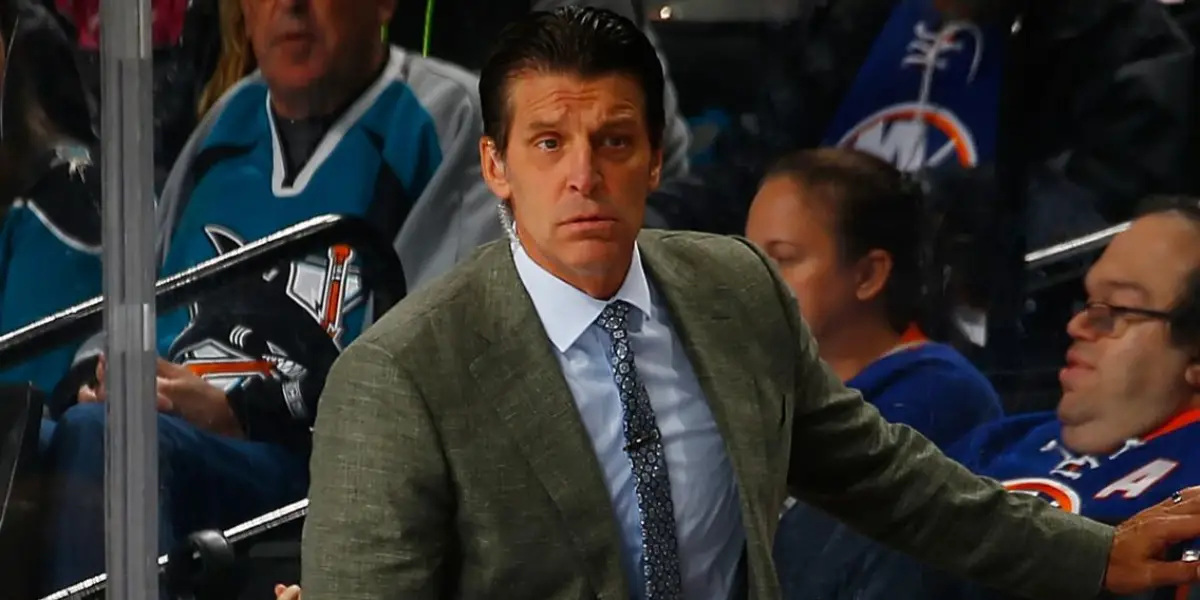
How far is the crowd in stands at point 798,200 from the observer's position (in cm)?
216

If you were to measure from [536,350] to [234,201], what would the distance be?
3.32 feet

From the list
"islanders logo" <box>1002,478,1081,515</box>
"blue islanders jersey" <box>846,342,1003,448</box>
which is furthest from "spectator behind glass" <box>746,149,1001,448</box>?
"islanders logo" <box>1002,478,1081,515</box>

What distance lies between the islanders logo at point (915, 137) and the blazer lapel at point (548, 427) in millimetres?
987

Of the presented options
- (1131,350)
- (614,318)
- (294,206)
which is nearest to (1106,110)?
(1131,350)

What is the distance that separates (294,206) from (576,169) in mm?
940

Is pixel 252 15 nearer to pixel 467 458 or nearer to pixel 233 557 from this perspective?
pixel 233 557

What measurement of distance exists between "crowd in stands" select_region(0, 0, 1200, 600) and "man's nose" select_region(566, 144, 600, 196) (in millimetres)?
806

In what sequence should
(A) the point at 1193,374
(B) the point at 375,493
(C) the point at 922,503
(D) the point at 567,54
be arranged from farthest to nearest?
1. (A) the point at 1193,374
2. (C) the point at 922,503
3. (D) the point at 567,54
4. (B) the point at 375,493

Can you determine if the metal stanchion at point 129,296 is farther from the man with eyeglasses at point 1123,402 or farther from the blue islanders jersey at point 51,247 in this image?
the man with eyeglasses at point 1123,402

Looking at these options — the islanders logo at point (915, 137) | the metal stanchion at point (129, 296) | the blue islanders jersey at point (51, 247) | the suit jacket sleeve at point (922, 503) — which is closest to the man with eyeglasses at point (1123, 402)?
the islanders logo at point (915, 137)

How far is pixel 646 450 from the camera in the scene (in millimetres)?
1391

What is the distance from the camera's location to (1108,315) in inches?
85.8

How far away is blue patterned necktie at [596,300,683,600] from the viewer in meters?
1.36

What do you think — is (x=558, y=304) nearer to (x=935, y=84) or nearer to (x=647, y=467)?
(x=647, y=467)
